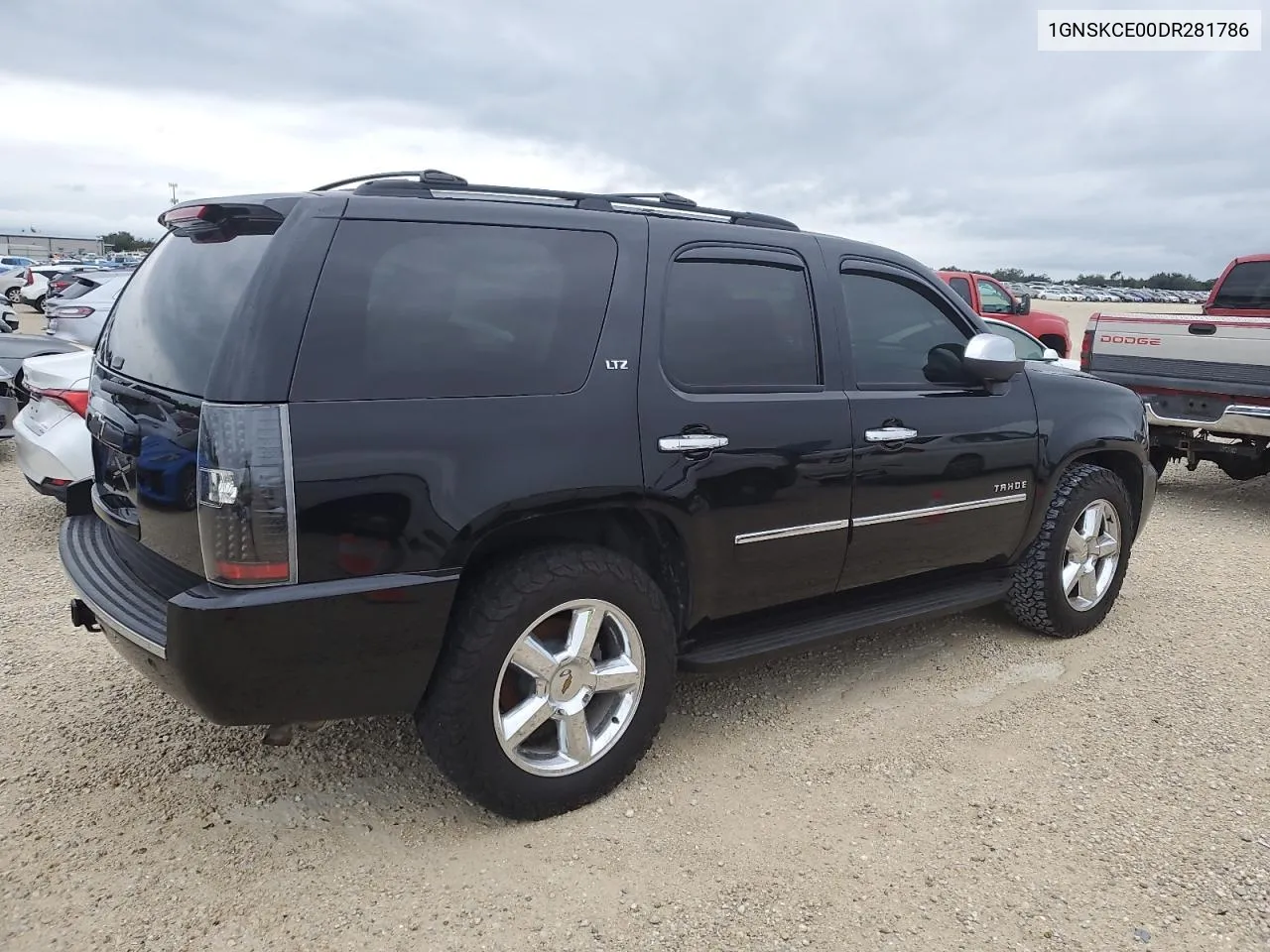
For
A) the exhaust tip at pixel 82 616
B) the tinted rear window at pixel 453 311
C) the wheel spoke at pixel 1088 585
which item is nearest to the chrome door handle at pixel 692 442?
the tinted rear window at pixel 453 311

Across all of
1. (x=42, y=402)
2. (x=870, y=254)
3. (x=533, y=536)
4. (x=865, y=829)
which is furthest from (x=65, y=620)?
(x=870, y=254)

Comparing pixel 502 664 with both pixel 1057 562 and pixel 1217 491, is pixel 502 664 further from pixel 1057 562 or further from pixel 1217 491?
pixel 1217 491

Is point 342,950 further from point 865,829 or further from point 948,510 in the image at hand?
point 948,510

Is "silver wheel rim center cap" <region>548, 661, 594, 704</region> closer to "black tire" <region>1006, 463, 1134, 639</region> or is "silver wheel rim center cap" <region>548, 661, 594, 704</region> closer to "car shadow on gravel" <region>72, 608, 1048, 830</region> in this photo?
"car shadow on gravel" <region>72, 608, 1048, 830</region>

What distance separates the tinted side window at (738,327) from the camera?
308 cm

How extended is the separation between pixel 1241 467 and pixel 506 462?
7.82m

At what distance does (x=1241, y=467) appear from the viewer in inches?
314

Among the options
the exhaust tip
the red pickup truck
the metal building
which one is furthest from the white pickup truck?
the metal building

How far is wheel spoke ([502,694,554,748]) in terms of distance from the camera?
2734 mm

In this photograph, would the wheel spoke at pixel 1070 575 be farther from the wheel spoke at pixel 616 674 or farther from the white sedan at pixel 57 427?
the white sedan at pixel 57 427

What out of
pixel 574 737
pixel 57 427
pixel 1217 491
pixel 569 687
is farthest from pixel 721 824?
pixel 1217 491

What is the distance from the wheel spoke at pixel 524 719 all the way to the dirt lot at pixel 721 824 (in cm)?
34

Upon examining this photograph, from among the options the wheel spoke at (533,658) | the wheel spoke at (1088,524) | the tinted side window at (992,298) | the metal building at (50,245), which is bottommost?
the wheel spoke at (533,658)

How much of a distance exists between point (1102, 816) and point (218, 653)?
2745 millimetres
